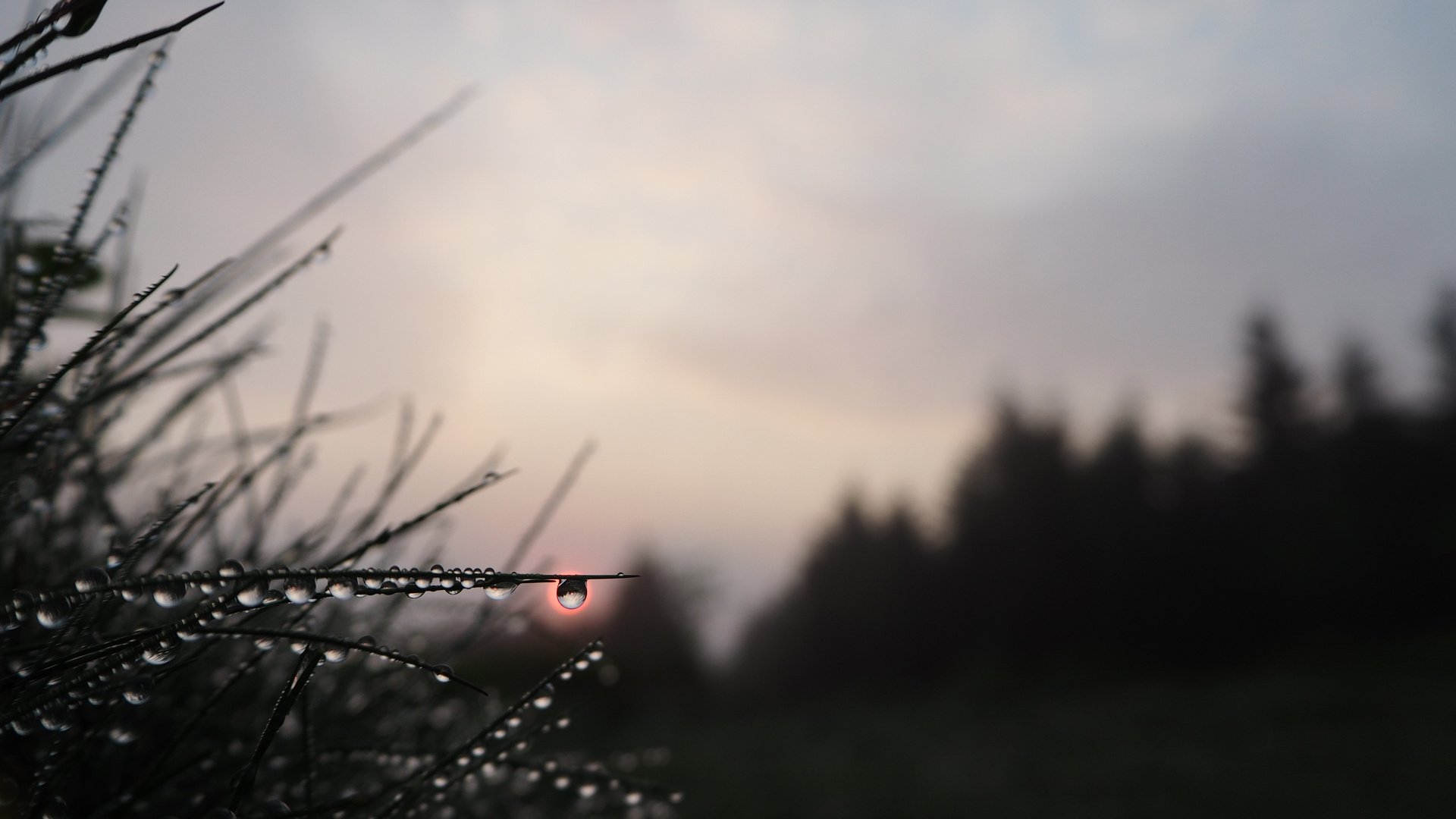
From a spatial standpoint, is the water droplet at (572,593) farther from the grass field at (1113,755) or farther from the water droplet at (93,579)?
the grass field at (1113,755)

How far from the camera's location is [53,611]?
0.53 m

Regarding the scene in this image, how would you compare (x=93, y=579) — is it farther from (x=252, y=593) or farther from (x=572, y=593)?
(x=572, y=593)

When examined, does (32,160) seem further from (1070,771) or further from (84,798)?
(1070,771)

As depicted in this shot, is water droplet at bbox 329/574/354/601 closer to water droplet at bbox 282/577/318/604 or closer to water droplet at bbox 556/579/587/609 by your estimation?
water droplet at bbox 282/577/318/604

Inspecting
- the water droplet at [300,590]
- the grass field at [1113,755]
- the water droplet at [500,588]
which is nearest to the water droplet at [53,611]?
the water droplet at [300,590]

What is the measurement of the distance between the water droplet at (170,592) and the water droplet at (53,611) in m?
0.06

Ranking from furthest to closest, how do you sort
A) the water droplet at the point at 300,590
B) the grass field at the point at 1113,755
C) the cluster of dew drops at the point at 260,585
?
the grass field at the point at 1113,755
the water droplet at the point at 300,590
the cluster of dew drops at the point at 260,585

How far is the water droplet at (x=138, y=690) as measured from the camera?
565 millimetres

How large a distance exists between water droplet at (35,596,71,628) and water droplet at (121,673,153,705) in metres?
0.06

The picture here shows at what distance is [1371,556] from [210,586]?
2919 centimetres

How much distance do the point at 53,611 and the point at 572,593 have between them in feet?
1.02


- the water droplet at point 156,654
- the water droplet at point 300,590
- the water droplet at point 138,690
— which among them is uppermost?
the water droplet at point 300,590

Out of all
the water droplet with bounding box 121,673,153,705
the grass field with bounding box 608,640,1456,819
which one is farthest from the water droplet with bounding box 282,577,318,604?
the grass field with bounding box 608,640,1456,819

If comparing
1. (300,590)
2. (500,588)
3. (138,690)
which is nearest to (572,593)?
(500,588)
